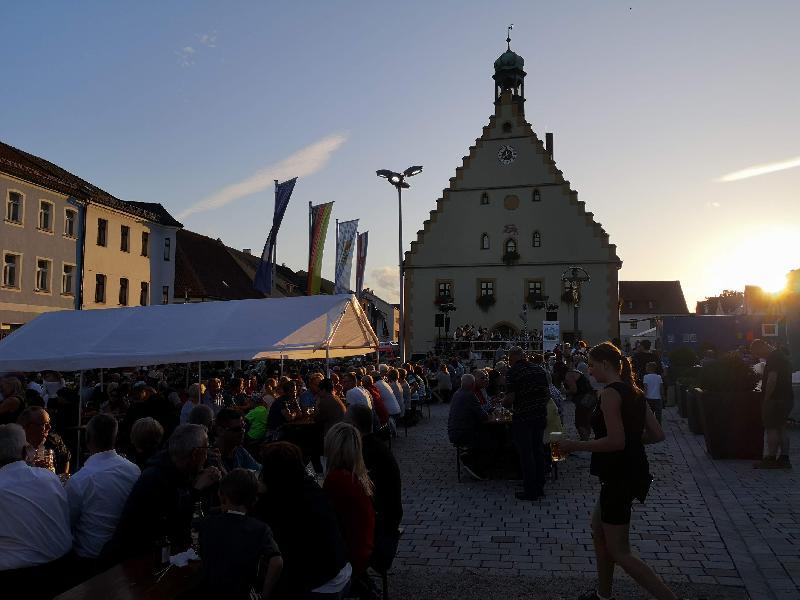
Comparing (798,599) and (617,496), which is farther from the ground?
(617,496)

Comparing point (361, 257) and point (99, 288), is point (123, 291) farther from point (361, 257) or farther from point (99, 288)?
point (361, 257)

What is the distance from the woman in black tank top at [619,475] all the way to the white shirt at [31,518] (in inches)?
131

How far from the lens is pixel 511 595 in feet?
18.6

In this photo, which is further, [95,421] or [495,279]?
[495,279]

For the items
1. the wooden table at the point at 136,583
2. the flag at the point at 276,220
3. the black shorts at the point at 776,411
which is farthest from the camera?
the flag at the point at 276,220

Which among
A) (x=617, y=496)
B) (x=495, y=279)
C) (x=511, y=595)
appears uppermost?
(x=495, y=279)

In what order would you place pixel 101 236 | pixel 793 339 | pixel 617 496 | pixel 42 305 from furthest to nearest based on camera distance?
1. pixel 101 236
2. pixel 42 305
3. pixel 793 339
4. pixel 617 496

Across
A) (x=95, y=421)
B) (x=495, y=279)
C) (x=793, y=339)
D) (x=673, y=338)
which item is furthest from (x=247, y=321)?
(x=495, y=279)

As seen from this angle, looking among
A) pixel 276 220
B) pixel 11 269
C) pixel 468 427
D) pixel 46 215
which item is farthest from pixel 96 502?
pixel 46 215

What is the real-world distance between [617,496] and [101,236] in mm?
36668

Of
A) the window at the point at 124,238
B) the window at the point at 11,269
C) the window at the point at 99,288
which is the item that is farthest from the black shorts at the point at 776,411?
the window at the point at 124,238

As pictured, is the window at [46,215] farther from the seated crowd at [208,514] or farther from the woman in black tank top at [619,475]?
the woman in black tank top at [619,475]

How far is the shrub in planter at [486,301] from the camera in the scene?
152 ft

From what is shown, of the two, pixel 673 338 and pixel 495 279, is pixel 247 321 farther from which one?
pixel 495 279
